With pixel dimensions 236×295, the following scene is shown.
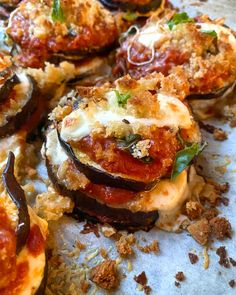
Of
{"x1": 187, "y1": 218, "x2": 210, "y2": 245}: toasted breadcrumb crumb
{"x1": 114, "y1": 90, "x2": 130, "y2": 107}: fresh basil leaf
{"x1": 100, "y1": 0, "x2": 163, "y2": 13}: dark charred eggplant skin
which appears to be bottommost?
{"x1": 187, "y1": 218, "x2": 210, "y2": 245}: toasted breadcrumb crumb

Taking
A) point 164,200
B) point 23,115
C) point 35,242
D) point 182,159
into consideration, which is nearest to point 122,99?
point 182,159

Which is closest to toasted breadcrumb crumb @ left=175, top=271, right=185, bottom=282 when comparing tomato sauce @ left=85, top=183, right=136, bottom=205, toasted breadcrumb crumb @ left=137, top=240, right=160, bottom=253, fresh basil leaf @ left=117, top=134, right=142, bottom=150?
toasted breadcrumb crumb @ left=137, top=240, right=160, bottom=253

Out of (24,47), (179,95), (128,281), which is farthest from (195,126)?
(24,47)

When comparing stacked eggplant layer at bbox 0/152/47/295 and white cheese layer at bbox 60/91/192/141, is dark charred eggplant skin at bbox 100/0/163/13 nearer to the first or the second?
white cheese layer at bbox 60/91/192/141

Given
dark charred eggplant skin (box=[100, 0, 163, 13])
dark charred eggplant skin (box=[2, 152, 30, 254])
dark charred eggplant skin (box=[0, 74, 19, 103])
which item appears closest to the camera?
dark charred eggplant skin (box=[2, 152, 30, 254])

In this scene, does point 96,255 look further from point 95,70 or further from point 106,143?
point 95,70

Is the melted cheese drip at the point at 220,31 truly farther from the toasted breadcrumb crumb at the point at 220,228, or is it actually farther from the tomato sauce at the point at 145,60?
the toasted breadcrumb crumb at the point at 220,228

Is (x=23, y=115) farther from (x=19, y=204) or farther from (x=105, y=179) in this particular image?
(x=19, y=204)
